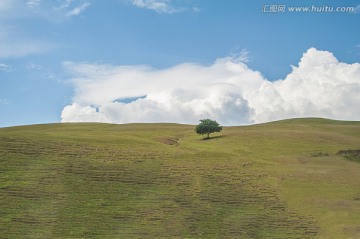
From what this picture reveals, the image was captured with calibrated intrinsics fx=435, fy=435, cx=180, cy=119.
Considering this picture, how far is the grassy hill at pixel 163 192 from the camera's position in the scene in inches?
1791

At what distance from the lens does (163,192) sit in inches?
2202

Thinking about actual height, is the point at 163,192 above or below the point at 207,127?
below

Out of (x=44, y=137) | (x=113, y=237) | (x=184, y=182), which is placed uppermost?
(x=44, y=137)

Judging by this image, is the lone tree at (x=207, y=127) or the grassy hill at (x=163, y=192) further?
the lone tree at (x=207, y=127)

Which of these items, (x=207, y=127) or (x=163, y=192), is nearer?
(x=163, y=192)

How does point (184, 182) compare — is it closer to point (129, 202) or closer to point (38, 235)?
point (129, 202)

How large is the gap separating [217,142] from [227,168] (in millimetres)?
34232

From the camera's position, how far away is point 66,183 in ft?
178

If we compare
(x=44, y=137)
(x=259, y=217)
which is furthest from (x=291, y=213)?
(x=44, y=137)

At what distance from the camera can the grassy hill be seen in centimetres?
4550

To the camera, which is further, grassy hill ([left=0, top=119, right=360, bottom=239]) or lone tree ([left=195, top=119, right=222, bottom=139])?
lone tree ([left=195, top=119, right=222, bottom=139])

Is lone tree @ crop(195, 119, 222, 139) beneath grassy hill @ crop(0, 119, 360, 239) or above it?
above

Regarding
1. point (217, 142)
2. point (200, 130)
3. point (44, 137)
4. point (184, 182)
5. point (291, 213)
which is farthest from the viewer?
point (200, 130)

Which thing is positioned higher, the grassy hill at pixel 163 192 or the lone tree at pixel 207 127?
the lone tree at pixel 207 127
